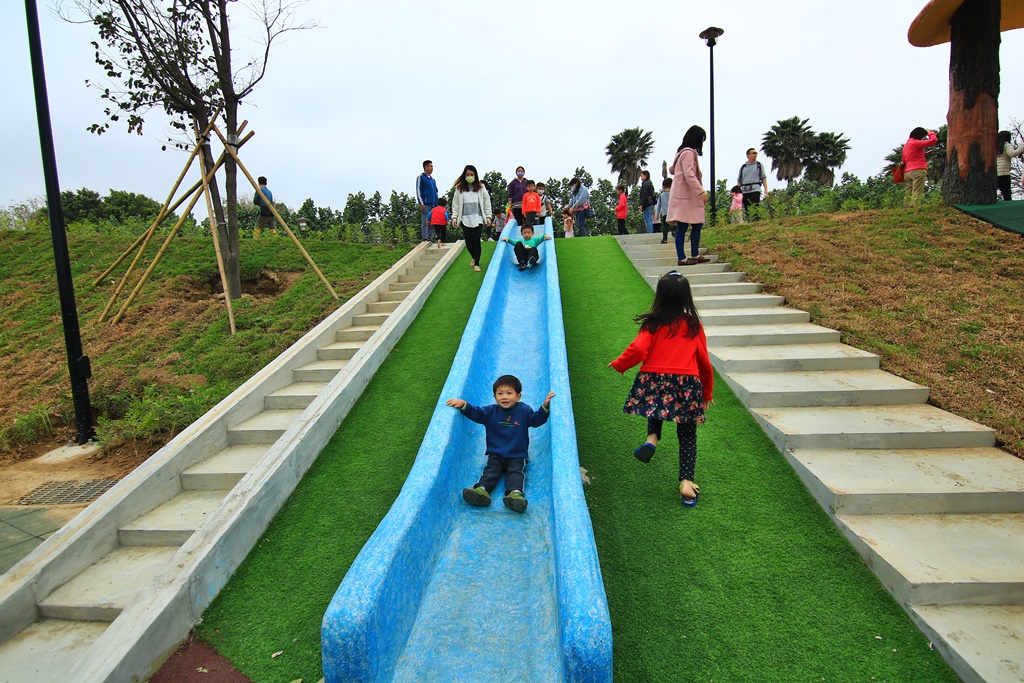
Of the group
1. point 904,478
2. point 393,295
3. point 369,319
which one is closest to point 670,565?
point 904,478

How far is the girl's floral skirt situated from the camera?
3949 mm

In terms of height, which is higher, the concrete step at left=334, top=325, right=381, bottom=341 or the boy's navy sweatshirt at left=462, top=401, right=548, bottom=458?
the concrete step at left=334, top=325, right=381, bottom=341

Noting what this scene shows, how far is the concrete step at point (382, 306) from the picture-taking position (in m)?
8.77

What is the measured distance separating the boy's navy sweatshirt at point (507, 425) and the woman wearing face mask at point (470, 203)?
6.24 metres

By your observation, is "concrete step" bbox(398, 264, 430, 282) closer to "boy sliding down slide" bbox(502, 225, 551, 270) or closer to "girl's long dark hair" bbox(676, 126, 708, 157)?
"boy sliding down slide" bbox(502, 225, 551, 270)

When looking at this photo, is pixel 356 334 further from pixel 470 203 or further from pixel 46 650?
pixel 46 650

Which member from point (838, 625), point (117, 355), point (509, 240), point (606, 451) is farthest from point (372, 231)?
point (838, 625)

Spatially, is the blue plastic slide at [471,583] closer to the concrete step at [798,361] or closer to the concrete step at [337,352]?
the concrete step at [798,361]

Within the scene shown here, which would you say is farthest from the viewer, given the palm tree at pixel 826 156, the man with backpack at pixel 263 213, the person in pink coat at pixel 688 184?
the palm tree at pixel 826 156

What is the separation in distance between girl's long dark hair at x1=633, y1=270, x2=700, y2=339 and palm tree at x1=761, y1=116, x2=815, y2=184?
5489 cm

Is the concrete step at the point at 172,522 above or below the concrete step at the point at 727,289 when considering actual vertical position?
below

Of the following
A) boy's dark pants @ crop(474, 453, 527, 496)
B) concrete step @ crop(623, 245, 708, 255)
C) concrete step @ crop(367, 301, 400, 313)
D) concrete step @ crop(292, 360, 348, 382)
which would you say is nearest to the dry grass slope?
concrete step @ crop(623, 245, 708, 255)

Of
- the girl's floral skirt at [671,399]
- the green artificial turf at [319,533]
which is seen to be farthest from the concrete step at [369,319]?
the girl's floral skirt at [671,399]

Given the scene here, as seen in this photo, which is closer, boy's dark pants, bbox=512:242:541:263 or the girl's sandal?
the girl's sandal
